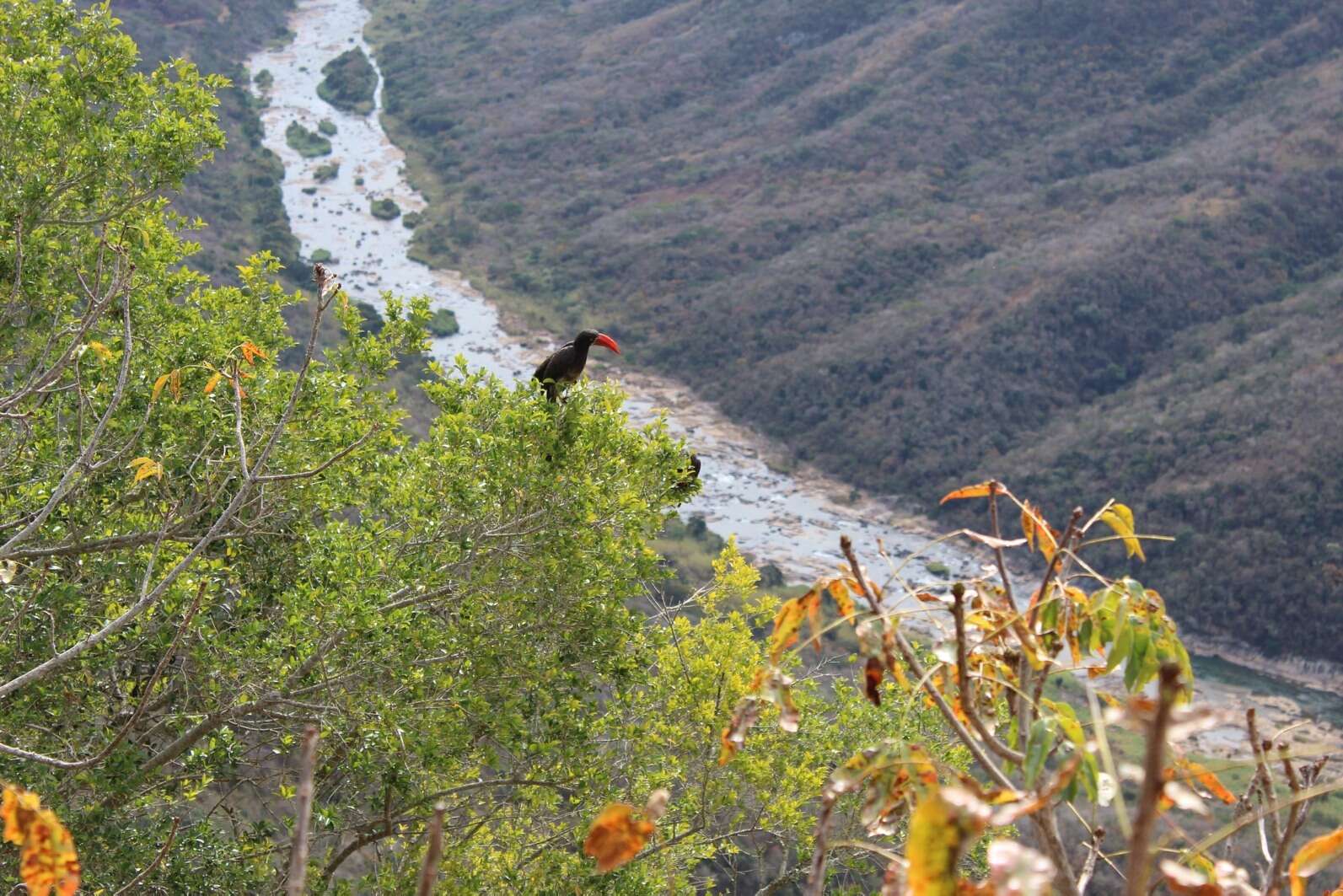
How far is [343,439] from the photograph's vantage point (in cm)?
820

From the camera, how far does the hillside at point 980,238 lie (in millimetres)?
35750

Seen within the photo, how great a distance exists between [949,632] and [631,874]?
517cm

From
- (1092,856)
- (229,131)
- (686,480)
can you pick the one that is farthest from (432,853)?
(229,131)

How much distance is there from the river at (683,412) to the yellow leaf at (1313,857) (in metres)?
18.1

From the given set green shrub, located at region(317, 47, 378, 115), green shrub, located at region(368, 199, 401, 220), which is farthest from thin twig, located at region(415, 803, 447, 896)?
green shrub, located at region(317, 47, 378, 115)

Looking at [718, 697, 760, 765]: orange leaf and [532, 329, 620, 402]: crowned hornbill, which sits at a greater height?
[718, 697, 760, 765]: orange leaf

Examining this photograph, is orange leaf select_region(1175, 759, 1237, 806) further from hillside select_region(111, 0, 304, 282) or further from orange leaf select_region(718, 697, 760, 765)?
hillside select_region(111, 0, 304, 282)

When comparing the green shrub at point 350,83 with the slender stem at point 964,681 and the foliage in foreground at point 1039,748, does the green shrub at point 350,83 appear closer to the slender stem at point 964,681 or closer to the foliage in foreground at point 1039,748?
the foliage in foreground at point 1039,748

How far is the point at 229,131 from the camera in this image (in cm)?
5694

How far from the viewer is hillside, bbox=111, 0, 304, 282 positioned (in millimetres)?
43812

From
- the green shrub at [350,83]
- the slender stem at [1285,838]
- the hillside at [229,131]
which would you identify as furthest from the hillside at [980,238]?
the slender stem at [1285,838]

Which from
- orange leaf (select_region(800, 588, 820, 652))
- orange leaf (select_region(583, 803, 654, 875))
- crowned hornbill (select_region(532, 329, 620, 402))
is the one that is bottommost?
crowned hornbill (select_region(532, 329, 620, 402))

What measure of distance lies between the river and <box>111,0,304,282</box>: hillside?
1.52 m

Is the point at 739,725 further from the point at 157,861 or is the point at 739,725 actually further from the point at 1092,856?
the point at 157,861
